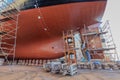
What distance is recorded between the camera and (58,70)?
5504 mm

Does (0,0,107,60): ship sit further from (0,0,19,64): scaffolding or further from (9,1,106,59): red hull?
(0,0,19,64): scaffolding

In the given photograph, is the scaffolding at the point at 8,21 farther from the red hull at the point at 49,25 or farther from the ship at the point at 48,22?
the red hull at the point at 49,25

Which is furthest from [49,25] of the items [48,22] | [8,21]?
[8,21]

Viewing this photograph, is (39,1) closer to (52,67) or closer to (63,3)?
(63,3)

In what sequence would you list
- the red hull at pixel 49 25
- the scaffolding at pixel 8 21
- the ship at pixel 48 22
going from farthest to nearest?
the scaffolding at pixel 8 21 < the red hull at pixel 49 25 < the ship at pixel 48 22

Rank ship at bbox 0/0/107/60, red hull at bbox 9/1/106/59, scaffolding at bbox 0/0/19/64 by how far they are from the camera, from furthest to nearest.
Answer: scaffolding at bbox 0/0/19/64 < red hull at bbox 9/1/106/59 < ship at bbox 0/0/107/60

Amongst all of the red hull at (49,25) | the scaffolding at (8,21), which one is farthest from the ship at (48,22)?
the scaffolding at (8,21)

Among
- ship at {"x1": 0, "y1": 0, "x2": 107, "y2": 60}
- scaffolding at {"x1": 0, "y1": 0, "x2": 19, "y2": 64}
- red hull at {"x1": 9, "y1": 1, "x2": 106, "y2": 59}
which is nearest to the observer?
ship at {"x1": 0, "y1": 0, "x2": 107, "y2": 60}

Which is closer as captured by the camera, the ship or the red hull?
the ship

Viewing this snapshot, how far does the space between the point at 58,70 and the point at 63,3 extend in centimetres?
434

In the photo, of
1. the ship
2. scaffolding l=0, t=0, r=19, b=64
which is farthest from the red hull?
scaffolding l=0, t=0, r=19, b=64

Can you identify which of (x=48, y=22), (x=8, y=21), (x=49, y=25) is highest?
(x=8, y=21)

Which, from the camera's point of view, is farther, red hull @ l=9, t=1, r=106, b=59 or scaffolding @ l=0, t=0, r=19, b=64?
scaffolding @ l=0, t=0, r=19, b=64

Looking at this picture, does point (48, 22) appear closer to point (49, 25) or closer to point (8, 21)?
point (49, 25)
